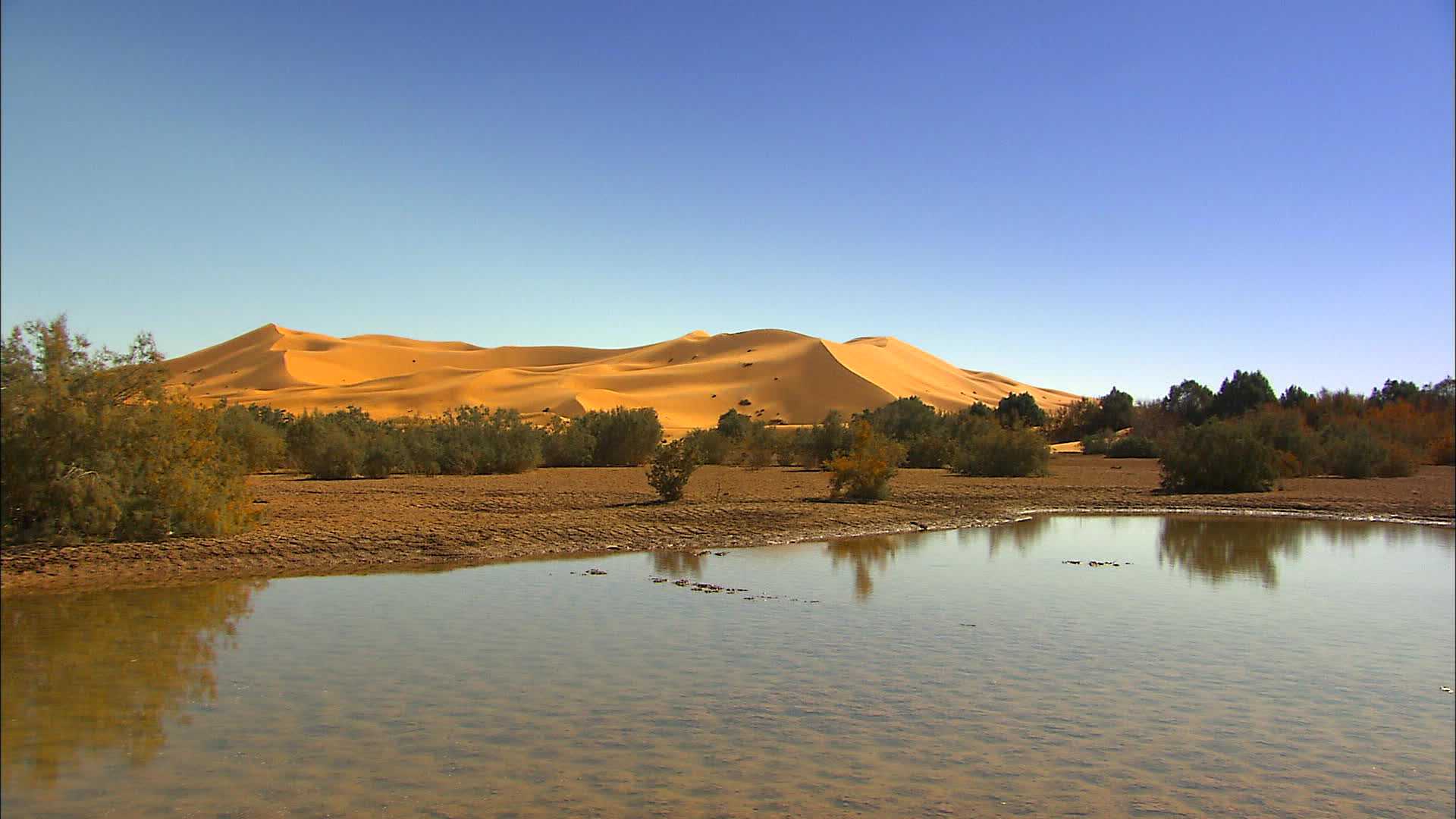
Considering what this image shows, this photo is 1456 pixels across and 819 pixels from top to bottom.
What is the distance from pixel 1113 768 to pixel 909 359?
95379 mm

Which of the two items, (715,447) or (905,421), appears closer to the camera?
(715,447)

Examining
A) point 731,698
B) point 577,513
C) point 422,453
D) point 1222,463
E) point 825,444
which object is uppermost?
point 825,444

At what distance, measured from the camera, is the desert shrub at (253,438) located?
25.8m

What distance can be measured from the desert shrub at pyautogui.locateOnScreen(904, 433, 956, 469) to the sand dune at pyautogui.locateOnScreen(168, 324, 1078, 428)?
70.0 feet

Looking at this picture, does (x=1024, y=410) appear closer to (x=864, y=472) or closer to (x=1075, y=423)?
(x=1075, y=423)

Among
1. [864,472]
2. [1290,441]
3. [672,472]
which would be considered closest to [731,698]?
[672,472]

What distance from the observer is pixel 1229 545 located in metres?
17.2

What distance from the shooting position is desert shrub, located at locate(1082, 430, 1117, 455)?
46.9 metres


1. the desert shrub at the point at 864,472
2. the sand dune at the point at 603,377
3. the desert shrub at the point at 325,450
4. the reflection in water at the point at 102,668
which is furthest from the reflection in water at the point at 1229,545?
the sand dune at the point at 603,377

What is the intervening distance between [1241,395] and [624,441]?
33.0 meters

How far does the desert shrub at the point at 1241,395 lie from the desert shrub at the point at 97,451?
46636mm

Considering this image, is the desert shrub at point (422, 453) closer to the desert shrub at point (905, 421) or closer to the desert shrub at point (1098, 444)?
the desert shrub at point (905, 421)

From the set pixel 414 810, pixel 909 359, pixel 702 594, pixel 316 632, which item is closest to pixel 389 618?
pixel 316 632

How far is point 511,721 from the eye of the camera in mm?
7184
